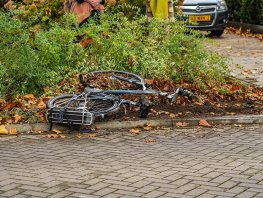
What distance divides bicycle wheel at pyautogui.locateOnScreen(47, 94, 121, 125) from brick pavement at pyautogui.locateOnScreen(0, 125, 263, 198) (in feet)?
0.82

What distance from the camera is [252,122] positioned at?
1043cm

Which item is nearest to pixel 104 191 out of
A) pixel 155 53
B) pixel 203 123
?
pixel 203 123

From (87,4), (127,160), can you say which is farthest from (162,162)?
(87,4)

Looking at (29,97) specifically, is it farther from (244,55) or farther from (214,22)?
(214,22)

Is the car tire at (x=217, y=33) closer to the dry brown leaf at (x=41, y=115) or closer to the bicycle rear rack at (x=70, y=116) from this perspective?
the dry brown leaf at (x=41, y=115)

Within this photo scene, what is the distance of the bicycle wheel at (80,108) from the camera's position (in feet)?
31.6

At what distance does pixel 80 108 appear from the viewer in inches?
382

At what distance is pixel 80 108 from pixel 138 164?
1.91 m

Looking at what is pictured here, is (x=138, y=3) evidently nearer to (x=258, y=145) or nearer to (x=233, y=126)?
(x=233, y=126)

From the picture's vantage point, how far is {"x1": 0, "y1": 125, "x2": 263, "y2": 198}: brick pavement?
6934 mm

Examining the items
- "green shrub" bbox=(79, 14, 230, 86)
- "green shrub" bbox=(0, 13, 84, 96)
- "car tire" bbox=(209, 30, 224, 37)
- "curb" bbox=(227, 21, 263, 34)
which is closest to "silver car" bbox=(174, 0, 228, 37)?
"car tire" bbox=(209, 30, 224, 37)

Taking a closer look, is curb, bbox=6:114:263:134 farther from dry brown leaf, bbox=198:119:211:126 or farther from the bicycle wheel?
the bicycle wheel

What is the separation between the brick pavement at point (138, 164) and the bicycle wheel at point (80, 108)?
25 cm

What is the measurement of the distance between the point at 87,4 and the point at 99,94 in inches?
155
